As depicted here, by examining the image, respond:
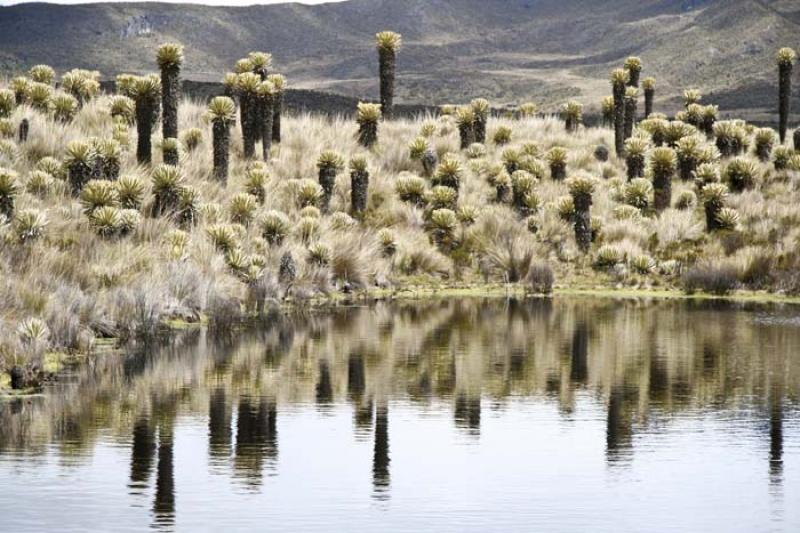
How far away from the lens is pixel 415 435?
14109 mm

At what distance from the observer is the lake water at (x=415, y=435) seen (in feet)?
36.1

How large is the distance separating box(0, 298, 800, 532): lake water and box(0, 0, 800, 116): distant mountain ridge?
8387 centimetres

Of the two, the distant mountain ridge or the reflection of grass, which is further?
the distant mountain ridge

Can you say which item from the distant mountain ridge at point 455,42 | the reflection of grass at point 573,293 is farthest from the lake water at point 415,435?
the distant mountain ridge at point 455,42

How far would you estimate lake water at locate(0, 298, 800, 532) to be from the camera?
11.0 metres

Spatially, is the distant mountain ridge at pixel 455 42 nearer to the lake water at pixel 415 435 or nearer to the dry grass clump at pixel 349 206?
the dry grass clump at pixel 349 206

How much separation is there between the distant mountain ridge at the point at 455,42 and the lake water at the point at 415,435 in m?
83.9

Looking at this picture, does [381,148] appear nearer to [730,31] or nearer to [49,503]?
[49,503]

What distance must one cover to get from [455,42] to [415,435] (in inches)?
5900

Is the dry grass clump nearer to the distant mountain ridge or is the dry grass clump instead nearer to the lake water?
the lake water

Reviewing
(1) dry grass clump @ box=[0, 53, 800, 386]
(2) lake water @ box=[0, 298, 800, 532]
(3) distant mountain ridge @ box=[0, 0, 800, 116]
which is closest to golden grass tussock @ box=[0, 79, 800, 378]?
(1) dry grass clump @ box=[0, 53, 800, 386]

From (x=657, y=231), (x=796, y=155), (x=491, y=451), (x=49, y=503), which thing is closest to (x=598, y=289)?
(x=657, y=231)

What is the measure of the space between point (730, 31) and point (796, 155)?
98.4 m

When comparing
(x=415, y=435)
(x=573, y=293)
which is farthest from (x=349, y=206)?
(x=415, y=435)
